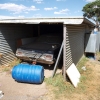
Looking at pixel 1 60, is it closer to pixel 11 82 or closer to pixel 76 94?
pixel 11 82

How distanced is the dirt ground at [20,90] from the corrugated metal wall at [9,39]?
1.73m

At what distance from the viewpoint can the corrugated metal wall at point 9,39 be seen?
7.50 meters

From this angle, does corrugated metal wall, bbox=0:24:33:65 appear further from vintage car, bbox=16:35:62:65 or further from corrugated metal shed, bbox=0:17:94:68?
vintage car, bbox=16:35:62:65

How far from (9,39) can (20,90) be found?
357cm

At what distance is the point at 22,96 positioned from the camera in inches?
193

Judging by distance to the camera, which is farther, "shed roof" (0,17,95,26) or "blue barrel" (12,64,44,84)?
"shed roof" (0,17,95,26)

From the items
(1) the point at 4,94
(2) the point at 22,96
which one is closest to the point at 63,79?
(2) the point at 22,96

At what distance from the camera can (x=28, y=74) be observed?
5566mm

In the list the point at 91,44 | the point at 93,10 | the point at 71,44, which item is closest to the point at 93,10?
the point at 93,10

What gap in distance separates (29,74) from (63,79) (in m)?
1.62

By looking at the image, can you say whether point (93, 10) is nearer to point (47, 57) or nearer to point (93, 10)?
point (93, 10)

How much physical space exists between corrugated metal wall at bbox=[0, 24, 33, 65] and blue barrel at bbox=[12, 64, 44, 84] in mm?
2263

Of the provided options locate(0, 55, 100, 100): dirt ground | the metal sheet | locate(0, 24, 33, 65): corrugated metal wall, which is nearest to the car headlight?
locate(0, 55, 100, 100): dirt ground

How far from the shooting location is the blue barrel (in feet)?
18.2
